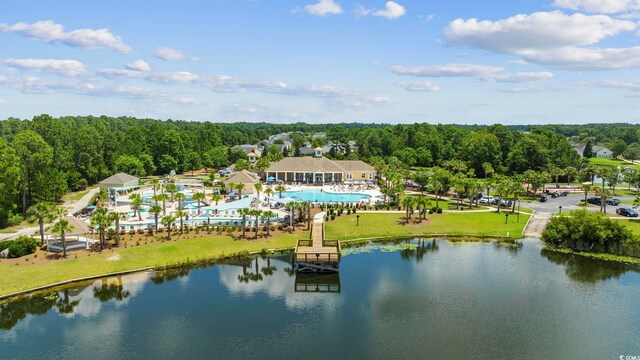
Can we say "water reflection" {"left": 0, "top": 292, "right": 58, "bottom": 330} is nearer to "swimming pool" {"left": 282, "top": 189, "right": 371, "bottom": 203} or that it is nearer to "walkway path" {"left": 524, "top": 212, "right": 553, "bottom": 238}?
"swimming pool" {"left": 282, "top": 189, "right": 371, "bottom": 203}

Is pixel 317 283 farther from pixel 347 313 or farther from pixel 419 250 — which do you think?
pixel 419 250

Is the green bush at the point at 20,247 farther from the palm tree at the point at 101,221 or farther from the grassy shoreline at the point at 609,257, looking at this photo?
the grassy shoreline at the point at 609,257

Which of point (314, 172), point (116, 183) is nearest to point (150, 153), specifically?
point (116, 183)

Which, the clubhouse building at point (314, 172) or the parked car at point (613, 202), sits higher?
the clubhouse building at point (314, 172)

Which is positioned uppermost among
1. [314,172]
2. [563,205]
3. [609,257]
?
[314,172]

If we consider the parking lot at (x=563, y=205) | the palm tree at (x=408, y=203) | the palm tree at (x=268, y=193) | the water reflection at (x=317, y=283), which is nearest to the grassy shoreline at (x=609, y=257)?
the palm tree at (x=408, y=203)

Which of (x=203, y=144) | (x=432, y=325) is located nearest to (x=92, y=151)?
(x=203, y=144)
